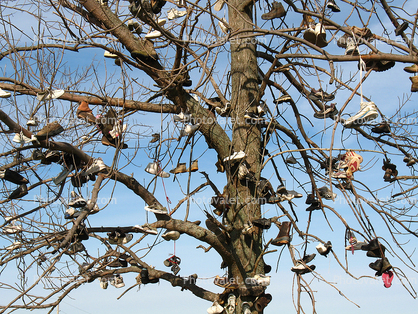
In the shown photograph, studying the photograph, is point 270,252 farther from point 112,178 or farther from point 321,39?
point 321,39

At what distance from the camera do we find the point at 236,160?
4.20 meters

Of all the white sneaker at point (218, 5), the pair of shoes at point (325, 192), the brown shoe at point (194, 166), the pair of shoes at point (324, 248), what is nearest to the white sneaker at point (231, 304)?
the pair of shoes at point (324, 248)

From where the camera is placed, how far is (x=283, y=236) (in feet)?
13.2

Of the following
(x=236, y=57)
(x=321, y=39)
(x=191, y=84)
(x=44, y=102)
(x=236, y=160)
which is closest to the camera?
(x=44, y=102)

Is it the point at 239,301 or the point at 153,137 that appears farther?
the point at 153,137

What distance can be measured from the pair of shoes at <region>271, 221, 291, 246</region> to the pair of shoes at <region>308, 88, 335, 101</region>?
4.68 ft

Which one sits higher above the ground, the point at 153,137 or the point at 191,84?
the point at 191,84

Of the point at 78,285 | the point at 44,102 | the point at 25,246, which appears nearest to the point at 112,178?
the point at 44,102

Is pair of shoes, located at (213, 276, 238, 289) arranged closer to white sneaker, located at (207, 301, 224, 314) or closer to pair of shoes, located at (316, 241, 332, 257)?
white sneaker, located at (207, 301, 224, 314)

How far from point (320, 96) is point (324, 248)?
5.46 feet

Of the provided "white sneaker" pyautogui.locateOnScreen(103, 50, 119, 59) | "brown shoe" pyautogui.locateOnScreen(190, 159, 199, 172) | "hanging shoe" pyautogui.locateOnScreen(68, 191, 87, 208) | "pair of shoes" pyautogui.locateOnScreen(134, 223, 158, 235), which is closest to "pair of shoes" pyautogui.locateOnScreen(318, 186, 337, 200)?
"brown shoe" pyautogui.locateOnScreen(190, 159, 199, 172)

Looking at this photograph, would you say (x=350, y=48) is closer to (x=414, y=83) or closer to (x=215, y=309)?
(x=414, y=83)

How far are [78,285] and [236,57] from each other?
11.1ft

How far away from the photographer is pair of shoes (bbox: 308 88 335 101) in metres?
4.29
